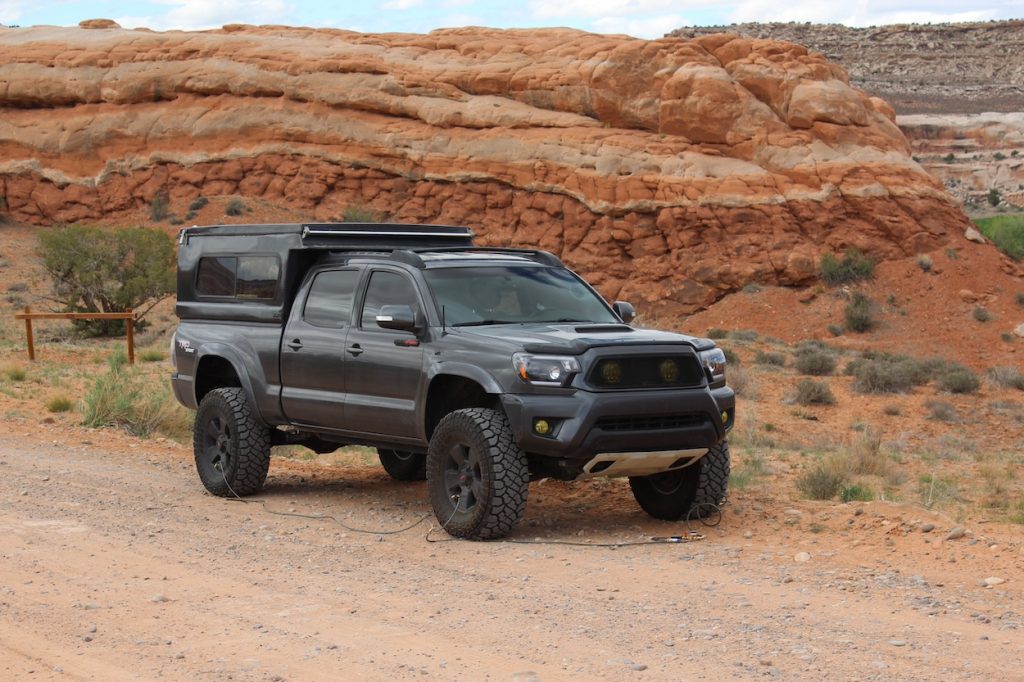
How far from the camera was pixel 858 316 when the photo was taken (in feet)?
117

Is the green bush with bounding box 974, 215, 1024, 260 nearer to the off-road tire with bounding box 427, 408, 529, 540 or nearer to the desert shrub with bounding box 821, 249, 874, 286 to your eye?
the desert shrub with bounding box 821, 249, 874, 286

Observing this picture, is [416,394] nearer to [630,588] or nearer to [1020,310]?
[630,588]

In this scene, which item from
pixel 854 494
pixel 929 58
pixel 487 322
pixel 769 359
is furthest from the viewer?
pixel 929 58

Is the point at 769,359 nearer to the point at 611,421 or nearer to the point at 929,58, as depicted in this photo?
the point at 611,421

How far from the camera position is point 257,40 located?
4628 cm

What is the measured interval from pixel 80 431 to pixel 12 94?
120ft

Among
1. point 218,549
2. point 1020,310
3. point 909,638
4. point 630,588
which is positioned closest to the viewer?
point 909,638

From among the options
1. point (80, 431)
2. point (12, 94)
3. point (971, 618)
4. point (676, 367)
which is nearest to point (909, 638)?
point (971, 618)

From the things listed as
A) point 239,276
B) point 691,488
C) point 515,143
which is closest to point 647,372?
point 691,488

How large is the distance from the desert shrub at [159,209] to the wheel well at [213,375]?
1324 inches

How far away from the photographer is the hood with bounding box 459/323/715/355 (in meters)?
8.59

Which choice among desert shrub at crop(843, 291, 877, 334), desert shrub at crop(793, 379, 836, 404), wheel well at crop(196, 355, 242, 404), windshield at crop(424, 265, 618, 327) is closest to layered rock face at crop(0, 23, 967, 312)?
desert shrub at crop(843, 291, 877, 334)

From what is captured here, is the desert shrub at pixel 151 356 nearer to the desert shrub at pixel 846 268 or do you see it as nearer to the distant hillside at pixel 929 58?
the desert shrub at pixel 846 268

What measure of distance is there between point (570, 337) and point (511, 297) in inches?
44.7
